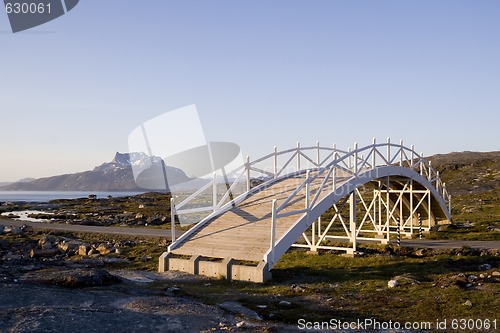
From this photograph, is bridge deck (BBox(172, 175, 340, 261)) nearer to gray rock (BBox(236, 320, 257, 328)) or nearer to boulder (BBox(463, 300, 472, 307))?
gray rock (BBox(236, 320, 257, 328))

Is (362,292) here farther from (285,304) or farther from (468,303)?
(468,303)

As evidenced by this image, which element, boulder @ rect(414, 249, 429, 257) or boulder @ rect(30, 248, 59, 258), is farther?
boulder @ rect(30, 248, 59, 258)

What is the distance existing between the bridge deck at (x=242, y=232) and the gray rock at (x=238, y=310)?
432 cm

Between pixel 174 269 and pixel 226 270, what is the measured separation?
118 inches

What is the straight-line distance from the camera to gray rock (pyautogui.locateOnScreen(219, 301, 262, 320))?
39.6ft

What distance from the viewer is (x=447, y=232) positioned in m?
33.4

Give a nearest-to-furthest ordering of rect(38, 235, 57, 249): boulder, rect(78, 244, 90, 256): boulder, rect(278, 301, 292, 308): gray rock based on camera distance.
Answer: rect(278, 301, 292, 308): gray rock
rect(78, 244, 90, 256): boulder
rect(38, 235, 57, 249): boulder

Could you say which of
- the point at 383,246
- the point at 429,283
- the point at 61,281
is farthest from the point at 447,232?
the point at 61,281

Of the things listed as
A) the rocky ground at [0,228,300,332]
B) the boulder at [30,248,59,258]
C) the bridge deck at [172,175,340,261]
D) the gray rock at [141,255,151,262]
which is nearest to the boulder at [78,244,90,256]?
the boulder at [30,248,59,258]

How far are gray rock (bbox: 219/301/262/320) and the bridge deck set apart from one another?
170 inches

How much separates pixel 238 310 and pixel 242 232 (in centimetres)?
752

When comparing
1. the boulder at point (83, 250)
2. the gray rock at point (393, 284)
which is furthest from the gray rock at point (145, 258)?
the gray rock at point (393, 284)

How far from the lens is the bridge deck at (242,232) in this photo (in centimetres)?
1856

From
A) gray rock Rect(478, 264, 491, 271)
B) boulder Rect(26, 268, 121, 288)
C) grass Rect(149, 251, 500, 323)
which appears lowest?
gray rock Rect(478, 264, 491, 271)
